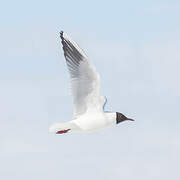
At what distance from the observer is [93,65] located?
36.2 meters

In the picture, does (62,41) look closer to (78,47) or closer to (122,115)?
(78,47)

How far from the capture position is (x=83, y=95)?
36500mm

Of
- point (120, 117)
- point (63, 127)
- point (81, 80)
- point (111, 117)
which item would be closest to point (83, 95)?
point (81, 80)

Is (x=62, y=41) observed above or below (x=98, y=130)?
above

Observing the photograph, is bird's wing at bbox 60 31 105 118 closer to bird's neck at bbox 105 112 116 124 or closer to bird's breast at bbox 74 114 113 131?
bird's breast at bbox 74 114 113 131

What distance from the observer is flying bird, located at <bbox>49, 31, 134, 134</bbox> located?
3628 cm

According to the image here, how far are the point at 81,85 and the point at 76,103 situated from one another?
0.60 m

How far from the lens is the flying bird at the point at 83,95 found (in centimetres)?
3628

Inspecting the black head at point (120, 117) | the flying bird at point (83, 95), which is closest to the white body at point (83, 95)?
the flying bird at point (83, 95)

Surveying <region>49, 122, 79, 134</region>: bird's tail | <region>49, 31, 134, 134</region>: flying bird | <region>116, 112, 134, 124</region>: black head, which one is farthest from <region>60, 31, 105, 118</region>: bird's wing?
<region>116, 112, 134, 124</region>: black head

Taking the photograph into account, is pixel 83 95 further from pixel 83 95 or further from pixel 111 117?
pixel 111 117

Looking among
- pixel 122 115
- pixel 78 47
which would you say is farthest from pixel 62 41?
pixel 122 115

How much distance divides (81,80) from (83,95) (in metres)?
0.46

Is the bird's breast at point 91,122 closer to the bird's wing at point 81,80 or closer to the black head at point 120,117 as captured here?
the bird's wing at point 81,80
